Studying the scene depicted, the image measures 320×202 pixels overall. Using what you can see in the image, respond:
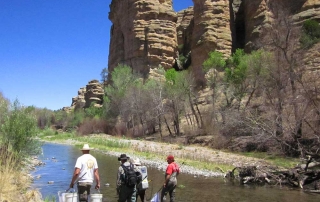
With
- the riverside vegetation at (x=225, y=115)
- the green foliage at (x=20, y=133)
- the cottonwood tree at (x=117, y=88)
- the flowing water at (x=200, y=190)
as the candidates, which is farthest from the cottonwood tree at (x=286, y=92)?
the cottonwood tree at (x=117, y=88)

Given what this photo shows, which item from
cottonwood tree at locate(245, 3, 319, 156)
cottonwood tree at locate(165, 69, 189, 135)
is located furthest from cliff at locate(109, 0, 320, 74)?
cottonwood tree at locate(245, 3, 319, 156)

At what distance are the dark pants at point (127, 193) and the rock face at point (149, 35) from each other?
5124 centimetres

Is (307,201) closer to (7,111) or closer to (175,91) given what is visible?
(7,111)

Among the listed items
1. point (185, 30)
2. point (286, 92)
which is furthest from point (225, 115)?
point (185, 30)

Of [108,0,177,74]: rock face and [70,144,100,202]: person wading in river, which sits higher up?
[108,0,177,74]: rock face

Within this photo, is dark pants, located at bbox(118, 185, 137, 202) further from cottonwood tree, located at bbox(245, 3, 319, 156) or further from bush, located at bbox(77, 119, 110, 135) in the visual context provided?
bush, located at bbox(77, 119, 110, 135)

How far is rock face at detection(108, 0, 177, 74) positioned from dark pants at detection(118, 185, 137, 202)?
51.2m

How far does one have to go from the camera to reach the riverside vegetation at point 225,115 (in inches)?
675

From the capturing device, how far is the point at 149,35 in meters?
60.1

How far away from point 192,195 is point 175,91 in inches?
1106

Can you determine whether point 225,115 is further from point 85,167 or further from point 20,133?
point 85,167

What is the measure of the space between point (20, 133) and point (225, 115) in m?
19.4

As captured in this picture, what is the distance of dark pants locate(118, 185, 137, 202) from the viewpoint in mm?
8752

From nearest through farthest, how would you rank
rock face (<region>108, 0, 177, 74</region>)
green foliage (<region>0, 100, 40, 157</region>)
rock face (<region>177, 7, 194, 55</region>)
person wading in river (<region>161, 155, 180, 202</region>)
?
1. person wading in river (<region>161, 155, 180, 202</region>)
2. green foliage (<region>0, 100, 40, 157</region>)
3. rock face (<region>108, 0, 177, 74</region>)
4. rock face (<region>177, 7, 194, 55</region>)
